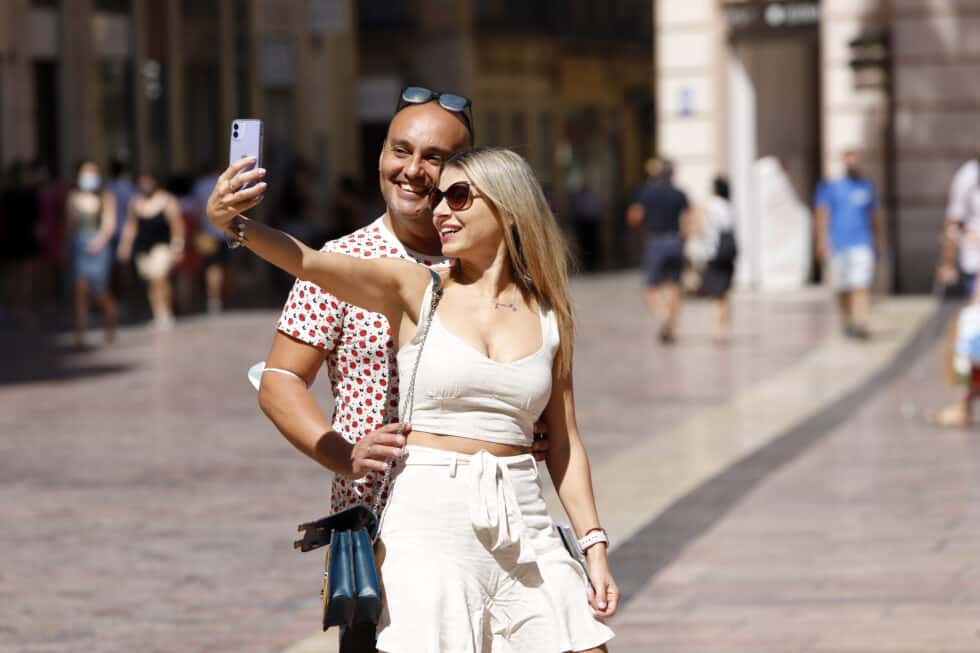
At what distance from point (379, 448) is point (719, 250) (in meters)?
17.0

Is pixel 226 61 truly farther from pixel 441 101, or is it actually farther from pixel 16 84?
pixel 441 101

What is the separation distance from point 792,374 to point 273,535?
24.8ft

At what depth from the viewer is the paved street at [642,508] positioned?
7.13 meters

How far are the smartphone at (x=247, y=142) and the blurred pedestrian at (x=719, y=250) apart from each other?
1630 centimetres

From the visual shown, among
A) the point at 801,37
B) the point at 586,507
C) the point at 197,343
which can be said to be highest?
the point at 801,37

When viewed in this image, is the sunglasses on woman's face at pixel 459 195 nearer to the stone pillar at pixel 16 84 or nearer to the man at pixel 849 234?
the man at pixel 849 234

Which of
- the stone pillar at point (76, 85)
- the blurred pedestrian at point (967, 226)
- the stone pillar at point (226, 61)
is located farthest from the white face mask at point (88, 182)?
the stone pillar at point (226, 61)

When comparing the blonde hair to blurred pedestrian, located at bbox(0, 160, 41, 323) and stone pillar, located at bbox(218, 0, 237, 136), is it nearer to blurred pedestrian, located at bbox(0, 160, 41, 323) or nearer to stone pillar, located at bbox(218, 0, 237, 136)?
blurred pedestrian, located at bbox(0, 160, 41, 323)

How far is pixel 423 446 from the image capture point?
3.99 m

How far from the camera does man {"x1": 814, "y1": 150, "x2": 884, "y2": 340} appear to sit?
19547 millimetres

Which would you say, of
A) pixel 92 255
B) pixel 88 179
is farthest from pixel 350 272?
pixel 88 179

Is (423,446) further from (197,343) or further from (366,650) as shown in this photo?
(197,343)

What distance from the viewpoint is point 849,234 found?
1959cm

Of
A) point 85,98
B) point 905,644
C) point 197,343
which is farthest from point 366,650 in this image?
point 85,98
